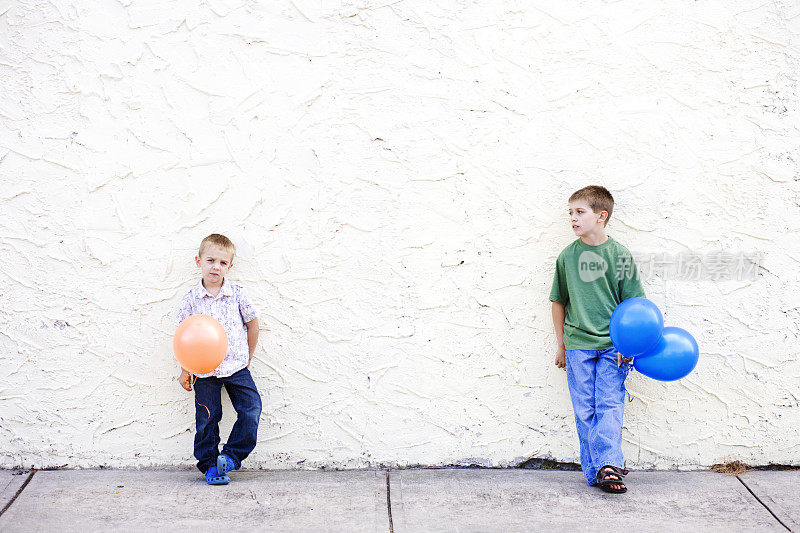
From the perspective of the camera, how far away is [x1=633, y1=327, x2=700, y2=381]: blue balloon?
2785 mm

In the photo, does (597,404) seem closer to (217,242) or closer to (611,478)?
(611,478)

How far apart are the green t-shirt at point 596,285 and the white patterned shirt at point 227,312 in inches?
57.4

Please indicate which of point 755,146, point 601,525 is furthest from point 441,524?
point 755,146

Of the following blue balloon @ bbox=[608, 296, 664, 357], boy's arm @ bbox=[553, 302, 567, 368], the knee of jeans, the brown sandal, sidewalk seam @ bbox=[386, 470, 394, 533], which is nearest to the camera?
sidewalk seam @ bbox=[386, 470, 394, 533]

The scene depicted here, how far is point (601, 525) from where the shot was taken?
260 centimetres

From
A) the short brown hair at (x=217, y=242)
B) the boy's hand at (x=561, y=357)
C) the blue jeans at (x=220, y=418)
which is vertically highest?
the short brown hair at (x=217, y=242)

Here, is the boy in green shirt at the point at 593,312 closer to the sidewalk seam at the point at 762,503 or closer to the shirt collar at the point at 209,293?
the sidewalk seam at the point at 762,503

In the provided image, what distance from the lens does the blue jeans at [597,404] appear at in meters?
2.89

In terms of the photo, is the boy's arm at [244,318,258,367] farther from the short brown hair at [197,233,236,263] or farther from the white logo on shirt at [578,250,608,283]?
the white logo on shirt at [578,250,608,283]

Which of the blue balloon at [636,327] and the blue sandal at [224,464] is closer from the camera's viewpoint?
the blue balloon at [636,327]

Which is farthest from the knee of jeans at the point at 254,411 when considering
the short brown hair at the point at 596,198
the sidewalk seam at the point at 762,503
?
the sidewalk seam at the point at 762,503

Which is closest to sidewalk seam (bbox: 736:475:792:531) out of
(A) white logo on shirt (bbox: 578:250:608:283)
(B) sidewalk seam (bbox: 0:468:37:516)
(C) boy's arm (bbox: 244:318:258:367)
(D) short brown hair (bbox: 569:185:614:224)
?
(A) white logo on shirt (bbox: 578:250:608:283)

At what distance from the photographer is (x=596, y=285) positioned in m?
2.97

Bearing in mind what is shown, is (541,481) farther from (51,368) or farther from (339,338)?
(51,368)
